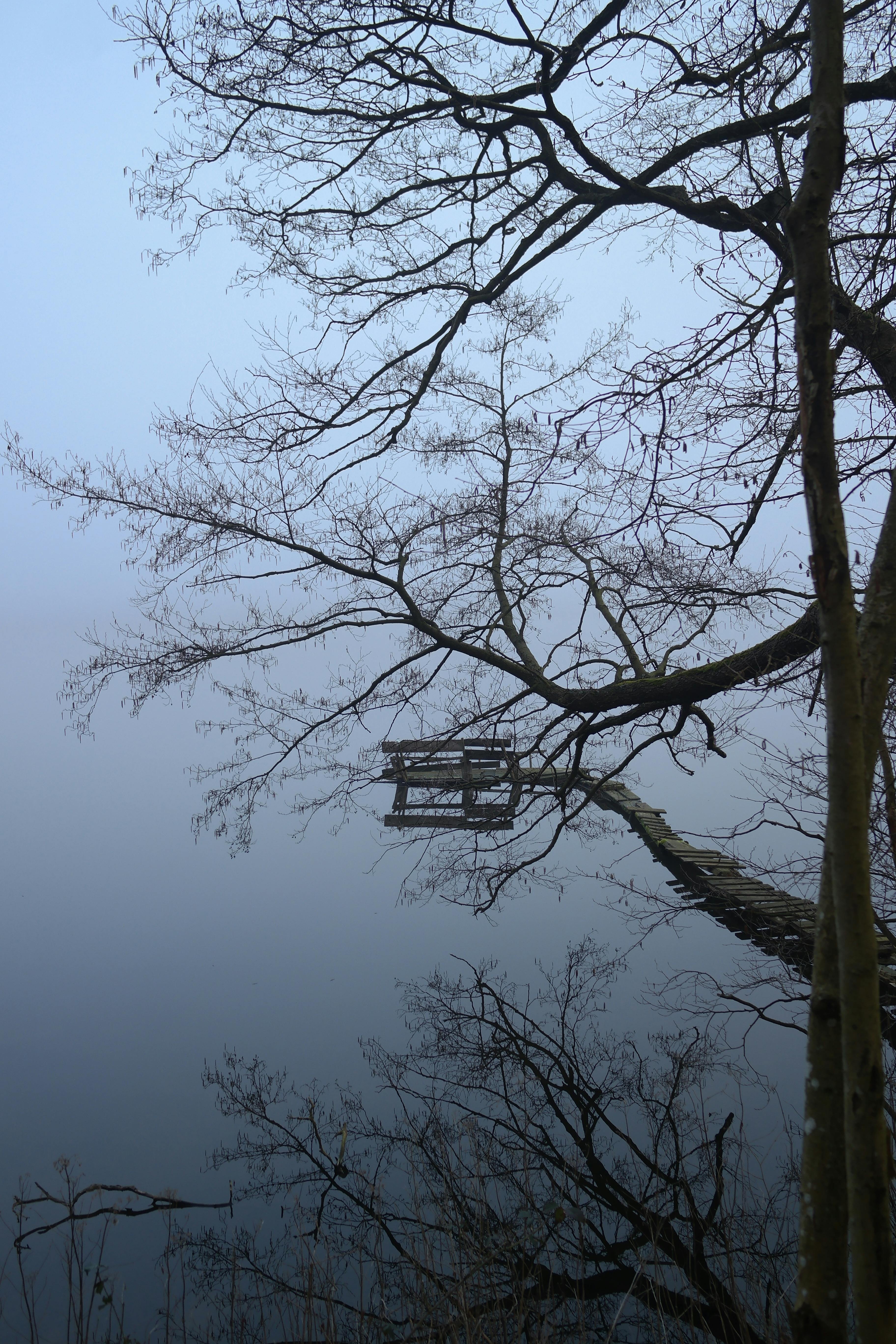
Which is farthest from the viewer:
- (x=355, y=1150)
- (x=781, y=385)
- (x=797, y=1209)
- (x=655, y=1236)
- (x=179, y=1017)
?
(x=179, y=1017)

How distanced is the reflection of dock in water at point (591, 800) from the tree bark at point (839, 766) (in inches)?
67.8

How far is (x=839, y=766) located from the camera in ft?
3.40

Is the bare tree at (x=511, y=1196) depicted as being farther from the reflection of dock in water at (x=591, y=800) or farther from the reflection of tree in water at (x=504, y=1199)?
the reflection of dock in water at (x=591, y=800)

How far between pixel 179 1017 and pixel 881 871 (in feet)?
12.0

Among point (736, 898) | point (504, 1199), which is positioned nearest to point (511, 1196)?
point (504, 1199)

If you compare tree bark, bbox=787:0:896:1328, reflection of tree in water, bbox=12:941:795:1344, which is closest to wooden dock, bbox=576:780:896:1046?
tree bark, bbox=787:0:896:1328

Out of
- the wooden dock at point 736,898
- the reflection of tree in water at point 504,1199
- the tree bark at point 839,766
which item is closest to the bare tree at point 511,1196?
the reflection of tree in water at point 504,1199

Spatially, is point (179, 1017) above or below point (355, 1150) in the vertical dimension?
above

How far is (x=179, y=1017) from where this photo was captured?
4766 mm

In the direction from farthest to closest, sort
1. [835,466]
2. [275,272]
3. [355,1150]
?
1. [275,272]
2. [355,1150]
3. [835,466]

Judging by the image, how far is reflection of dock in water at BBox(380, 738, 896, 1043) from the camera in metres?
3.70

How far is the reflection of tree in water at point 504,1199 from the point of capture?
2322 millimetres

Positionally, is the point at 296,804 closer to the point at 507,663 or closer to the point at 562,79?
the point at 507,663

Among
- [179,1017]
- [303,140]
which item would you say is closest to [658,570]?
[303,140]
